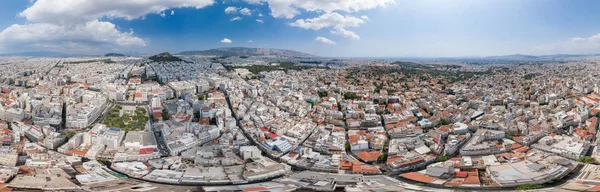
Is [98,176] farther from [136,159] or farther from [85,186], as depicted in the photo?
[136,159]

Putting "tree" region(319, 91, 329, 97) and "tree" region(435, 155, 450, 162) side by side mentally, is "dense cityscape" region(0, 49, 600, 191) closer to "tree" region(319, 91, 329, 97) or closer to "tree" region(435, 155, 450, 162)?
"tree" region(435, 155, 450, 162)

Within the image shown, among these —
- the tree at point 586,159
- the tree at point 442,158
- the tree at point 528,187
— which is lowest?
the tree at point 528,187

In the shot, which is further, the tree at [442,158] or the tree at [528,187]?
the tree at [442,158]

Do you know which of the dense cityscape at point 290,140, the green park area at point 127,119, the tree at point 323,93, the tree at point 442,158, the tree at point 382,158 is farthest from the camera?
the tree at point 323,93

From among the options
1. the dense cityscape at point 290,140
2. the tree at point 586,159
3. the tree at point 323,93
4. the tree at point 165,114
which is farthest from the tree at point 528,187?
Result: the tree at point 323,93

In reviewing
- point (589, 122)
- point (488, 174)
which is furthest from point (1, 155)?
point (589, 122)

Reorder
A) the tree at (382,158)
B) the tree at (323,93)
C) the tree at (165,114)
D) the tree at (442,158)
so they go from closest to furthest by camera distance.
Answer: the tree at (442,158) < the tree at (382,158) < the tree at (165,114) < the tree at (323,93)

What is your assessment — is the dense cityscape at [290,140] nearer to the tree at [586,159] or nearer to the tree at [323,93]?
the tree at [586,159]

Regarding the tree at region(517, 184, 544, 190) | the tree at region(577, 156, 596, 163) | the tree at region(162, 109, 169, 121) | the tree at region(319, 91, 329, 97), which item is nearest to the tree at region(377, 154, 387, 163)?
the tree at region(517, 184, 544, 190)
